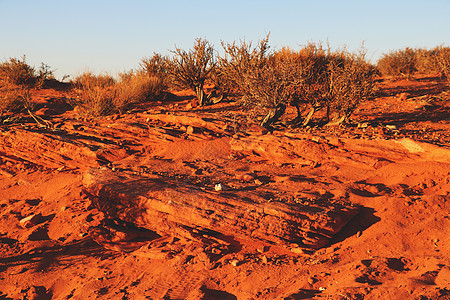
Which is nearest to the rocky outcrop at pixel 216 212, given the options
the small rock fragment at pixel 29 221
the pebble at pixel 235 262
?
the pebble at pixel 235 262

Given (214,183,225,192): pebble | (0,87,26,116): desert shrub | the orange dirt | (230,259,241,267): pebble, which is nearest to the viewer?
the orange dirt

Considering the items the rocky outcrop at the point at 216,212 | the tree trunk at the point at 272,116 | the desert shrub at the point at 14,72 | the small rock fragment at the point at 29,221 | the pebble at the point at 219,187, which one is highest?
the desert shrub at the point at 14,72

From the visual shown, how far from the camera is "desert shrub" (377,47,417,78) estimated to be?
17.0 metres

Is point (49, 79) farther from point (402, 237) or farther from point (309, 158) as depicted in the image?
point (402, 237)

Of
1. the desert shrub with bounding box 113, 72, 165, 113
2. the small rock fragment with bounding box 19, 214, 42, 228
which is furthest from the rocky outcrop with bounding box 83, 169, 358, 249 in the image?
the desert shrub with bounding box 113, 72, 165, 113

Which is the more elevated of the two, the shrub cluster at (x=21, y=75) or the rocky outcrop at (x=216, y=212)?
the shrub cluster at (x=21, y=75)

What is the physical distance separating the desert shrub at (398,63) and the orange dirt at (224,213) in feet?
34.2

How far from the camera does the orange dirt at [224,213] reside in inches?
166

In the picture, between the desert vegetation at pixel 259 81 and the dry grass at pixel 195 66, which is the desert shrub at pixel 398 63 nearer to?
the desert vegetation at pixel 259 81

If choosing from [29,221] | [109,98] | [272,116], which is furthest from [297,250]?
[109,98]

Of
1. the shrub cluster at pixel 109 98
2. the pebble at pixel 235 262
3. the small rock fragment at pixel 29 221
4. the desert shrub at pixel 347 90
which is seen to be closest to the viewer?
the pebble at pixel 235 262

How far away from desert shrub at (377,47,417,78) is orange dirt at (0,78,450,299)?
34.2 feet

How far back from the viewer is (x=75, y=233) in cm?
563

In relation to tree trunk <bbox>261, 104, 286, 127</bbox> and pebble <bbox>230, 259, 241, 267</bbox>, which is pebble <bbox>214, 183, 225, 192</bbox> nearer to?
pebble <bbox>230, 259, 241, 267</bbox>
